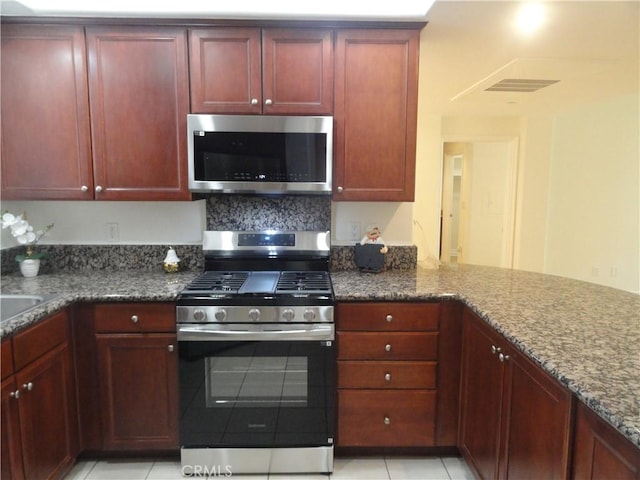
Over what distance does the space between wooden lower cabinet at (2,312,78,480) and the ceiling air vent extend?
133 inches

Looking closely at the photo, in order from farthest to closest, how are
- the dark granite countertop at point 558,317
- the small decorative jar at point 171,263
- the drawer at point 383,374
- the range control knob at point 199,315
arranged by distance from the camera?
the small decorative jar at point 171,263
the drawer at point 383,374
the range control knob at point 199,315
the dark granite countertop at point 558,317

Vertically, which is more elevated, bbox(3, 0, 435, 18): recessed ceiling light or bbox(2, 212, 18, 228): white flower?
bbox(3, 0, 435, 18): recessed ceiling light

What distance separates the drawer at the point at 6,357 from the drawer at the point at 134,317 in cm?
46

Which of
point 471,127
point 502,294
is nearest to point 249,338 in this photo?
point 502,294

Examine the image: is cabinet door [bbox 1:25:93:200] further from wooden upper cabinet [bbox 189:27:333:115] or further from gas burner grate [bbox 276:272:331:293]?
gas burner grate [bbox 276:272:331:293]

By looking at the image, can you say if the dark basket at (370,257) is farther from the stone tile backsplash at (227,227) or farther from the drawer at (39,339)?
the drawer at (39,339)

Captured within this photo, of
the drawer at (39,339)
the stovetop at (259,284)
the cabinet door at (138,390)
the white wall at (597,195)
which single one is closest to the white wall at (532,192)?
the white wall at (597,195)

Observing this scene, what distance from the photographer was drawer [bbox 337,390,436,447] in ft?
6.98

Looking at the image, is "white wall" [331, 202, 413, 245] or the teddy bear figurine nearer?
the teddy bear figurine

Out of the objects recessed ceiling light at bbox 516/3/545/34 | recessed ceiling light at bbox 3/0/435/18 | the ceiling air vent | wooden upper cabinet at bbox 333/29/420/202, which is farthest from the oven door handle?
the ceiling air vent

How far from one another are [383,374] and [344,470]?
52 cm

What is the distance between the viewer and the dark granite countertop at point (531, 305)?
1.12 meters

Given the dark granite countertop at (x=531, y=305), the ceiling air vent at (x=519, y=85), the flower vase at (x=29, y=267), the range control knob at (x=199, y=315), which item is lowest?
the range control knob at (x=199, y=315)

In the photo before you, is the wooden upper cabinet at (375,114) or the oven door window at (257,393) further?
the wooden upper cabinet at (375,114)
